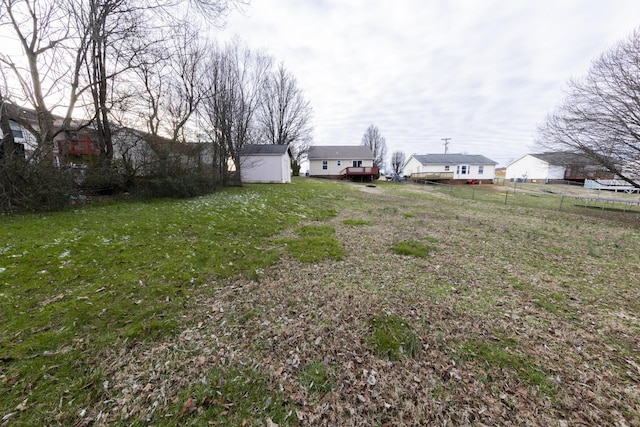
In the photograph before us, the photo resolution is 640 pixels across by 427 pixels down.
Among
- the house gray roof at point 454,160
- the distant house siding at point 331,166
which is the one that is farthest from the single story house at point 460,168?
the distant house siding at point 331,166

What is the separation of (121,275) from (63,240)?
2344mm

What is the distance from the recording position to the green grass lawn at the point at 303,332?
1954mm

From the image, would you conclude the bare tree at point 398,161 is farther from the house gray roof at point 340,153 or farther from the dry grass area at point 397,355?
the dry grass area at point 397,355

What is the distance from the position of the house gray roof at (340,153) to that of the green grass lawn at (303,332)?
29.2 m

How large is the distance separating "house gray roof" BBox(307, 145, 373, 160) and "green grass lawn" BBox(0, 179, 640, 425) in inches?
1148

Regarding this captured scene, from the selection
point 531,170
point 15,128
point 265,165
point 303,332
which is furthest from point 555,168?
point 15,128

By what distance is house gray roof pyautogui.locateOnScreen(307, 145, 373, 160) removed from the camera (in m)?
33.4

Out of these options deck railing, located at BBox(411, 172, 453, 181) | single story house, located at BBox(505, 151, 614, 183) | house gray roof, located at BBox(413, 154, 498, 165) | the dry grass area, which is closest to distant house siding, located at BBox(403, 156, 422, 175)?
house gray roof, located at BBox(413, 154, 498, 165)

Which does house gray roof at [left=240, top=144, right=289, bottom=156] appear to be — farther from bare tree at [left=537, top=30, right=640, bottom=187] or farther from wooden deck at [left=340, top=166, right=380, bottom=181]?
bare tree at [left=537, top=30, right=640, bottom=187]

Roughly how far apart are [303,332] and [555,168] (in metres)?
44.2

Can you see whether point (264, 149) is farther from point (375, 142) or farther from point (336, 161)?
point (375, 142)

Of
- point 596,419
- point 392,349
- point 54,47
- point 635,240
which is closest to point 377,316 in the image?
point 392,349

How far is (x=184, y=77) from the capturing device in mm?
14344

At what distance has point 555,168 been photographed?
32062 mm
